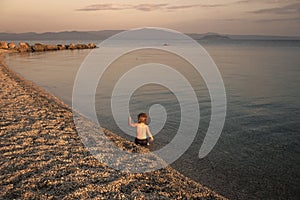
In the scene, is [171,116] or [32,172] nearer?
[32,172]

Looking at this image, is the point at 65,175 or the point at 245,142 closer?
the point at 65,175

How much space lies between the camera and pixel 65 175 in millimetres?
6527

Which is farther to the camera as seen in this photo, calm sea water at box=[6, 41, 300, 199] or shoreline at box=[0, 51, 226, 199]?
calm sea water at box=[6, 41, 300, 199]

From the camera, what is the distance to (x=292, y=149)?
1015 cm

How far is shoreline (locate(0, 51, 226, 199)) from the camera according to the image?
5828 millimetres

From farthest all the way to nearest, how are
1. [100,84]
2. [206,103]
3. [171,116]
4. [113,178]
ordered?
[100,84] → [206,103] → [171,116] → [113,178]

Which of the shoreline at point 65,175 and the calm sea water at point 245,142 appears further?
the calm sea water at point 245,142

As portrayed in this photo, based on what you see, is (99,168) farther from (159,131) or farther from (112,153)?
(159,131)

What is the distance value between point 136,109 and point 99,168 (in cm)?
925

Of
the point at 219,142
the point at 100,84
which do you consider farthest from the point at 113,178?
the point at 100,84

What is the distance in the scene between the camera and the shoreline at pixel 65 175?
5.83 meters

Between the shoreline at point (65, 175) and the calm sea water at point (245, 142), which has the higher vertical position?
the shoreline at point (65, 175)

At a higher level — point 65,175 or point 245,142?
point 65,175

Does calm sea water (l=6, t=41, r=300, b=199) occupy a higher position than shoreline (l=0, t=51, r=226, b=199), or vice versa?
shoreline (l=0, t=51, r=226, b=199)
